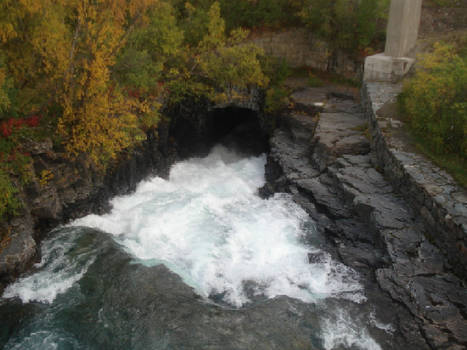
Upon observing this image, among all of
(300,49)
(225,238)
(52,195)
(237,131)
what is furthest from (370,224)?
(300,49)

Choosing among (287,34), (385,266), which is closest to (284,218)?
(385,266)

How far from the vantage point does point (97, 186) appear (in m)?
12.4

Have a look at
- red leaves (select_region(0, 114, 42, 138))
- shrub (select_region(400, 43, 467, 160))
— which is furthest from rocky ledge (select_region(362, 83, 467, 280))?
red leaves (select_region(0, 114, 42, 138))

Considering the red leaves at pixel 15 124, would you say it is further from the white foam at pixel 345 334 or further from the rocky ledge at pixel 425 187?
the rocky ledge at pixel 425 187

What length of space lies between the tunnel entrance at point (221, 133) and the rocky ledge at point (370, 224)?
4.08 m

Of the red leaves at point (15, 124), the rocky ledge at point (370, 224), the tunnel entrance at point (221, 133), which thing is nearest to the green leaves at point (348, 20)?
the rocky ledge at point (370, 224)

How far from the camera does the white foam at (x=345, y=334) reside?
23.8 feet

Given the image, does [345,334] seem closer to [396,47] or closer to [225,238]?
[225,238]

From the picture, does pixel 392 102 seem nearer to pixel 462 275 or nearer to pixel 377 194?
pixel 377 194

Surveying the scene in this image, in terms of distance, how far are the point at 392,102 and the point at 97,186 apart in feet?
34.2

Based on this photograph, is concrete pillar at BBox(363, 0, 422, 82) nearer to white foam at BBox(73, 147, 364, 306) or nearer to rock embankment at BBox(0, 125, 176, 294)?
white foam at BBox(73, 147, 364, 306)

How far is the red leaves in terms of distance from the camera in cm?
952

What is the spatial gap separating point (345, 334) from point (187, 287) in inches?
133

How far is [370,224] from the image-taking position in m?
10.1
